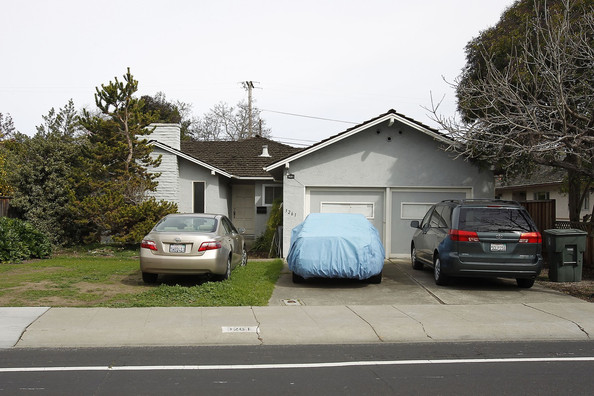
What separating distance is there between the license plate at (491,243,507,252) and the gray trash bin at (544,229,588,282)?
1.97 meters

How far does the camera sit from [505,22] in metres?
14.4

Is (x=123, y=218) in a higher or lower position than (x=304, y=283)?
higher

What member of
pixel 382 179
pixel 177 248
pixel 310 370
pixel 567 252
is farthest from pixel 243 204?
pixel 310 370

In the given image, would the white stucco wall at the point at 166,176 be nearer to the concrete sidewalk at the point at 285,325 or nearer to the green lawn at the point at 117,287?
the green lawn at the point at 117,287

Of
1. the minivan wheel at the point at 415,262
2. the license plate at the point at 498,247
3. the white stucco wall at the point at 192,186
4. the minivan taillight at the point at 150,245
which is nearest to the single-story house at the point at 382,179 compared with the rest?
the minivan wheel at the point at 415,262

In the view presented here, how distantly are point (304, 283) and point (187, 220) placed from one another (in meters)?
2.87

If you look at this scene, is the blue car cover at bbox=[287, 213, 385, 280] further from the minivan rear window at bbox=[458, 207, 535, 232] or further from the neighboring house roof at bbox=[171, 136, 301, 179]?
the neighboring house roof at bbox=[171, 136, 301, 179]

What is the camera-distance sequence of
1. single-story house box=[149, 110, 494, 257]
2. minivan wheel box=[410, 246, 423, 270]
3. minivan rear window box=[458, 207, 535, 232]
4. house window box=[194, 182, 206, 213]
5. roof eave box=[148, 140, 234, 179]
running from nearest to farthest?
minivan rear window box=[458, 207, 535, 232], minivan wheel box=[410, 246, 423, 270], single-story house box=[149, 110, 494, 257], roof eave box=[148, 140, 234, 179], house window box=[194, 182, 206, 213]

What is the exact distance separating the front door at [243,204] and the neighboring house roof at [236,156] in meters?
0.94

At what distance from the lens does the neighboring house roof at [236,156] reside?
19.8 m

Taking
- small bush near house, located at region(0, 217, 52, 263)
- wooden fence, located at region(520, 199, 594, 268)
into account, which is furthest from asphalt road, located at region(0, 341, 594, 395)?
small bush near house, located at region(0, 217, 52, 263)

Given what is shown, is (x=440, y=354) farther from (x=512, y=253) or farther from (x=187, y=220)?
(x=187, y=220)

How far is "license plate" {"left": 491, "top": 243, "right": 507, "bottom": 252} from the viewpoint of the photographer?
10227 millimetres

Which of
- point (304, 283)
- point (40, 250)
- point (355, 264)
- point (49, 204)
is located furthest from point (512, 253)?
point (49, 204)
